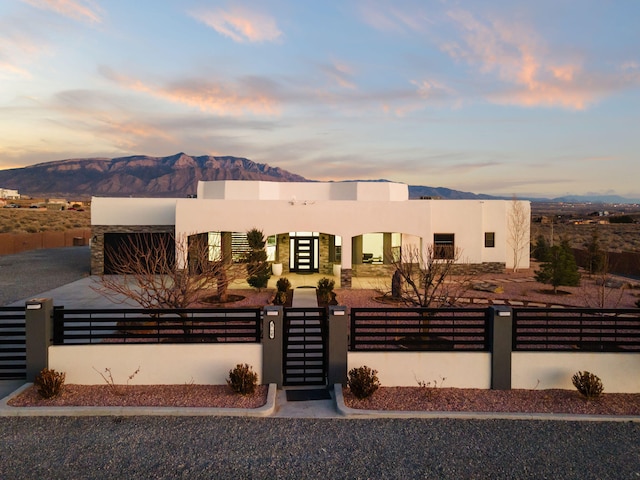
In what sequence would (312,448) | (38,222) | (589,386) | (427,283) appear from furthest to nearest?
(38,222), (427,283), (589,386), (312,448)

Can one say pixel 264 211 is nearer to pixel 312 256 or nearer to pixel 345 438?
pixel 312 256

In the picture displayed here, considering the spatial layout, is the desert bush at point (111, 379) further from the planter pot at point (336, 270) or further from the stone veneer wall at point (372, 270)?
the stone veneer wall at point (372, 270)

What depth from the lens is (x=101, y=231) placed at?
979 inches

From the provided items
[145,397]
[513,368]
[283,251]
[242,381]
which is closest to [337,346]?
[242,381]

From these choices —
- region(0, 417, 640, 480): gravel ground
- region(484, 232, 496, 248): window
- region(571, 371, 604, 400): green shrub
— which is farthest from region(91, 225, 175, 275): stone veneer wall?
region(571, 371, 604, 400): green shrub

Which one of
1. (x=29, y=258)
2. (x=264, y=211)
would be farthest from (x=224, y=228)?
(x=29, y=258)

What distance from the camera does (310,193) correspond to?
28000 millimetres

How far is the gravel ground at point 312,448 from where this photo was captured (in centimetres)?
609

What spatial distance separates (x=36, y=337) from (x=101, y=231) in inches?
684

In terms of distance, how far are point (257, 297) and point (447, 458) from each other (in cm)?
1308

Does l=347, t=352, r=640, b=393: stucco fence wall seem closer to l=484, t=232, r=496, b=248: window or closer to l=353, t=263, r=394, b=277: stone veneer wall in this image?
l=353, t=263, r=394, b=277: stone veneer wall

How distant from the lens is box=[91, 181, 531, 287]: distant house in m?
21.4

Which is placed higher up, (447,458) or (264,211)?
(264,211)

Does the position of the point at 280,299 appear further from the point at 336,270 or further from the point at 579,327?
the point at 579,327
